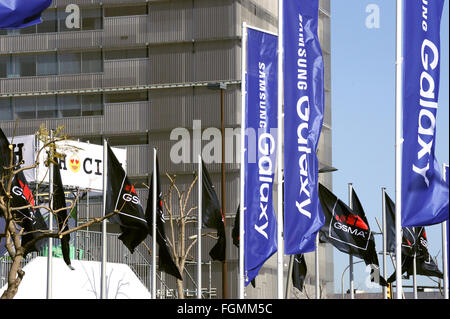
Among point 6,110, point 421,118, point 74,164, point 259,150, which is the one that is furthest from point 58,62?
point 421,118

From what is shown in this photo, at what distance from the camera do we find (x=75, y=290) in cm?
4078

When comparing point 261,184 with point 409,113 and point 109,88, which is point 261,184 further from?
point 109,88

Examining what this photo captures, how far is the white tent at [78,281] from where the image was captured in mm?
38969

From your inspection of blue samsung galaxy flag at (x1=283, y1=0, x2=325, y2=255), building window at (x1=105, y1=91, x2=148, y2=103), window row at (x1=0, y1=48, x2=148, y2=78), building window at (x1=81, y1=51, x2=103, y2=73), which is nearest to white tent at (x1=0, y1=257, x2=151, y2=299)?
blue samsung galaxy flag at (x1=283, y1=0, x2=325, y2=255)

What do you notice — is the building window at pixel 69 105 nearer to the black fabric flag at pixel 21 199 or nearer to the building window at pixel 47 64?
the building window at pixel 47 64

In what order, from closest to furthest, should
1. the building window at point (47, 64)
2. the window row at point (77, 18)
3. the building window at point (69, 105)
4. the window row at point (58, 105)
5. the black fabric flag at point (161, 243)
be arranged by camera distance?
1. the black fabric flag at point (161, 243)
2. the window row at point (58, 105)
3. the window row at point (77, 18)
4. the building window at point (69, 105)
5. the building window at point (47, 64)

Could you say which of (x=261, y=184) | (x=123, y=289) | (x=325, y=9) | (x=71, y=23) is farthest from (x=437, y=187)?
Answer: (x=325, y=9)

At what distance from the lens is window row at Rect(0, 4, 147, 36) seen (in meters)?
75.4

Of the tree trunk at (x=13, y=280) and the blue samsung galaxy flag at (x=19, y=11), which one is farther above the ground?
the blue samsung galaxy flag at (x=19, y=11)

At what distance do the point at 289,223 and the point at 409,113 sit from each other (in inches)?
208

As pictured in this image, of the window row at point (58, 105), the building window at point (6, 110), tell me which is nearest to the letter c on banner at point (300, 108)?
the window row at point (58, 105)

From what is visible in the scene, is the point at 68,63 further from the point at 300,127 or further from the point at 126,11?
the point at 300,127

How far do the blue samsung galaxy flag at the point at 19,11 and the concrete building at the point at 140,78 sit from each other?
4979cm

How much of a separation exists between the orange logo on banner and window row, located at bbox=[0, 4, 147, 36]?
26.6m
